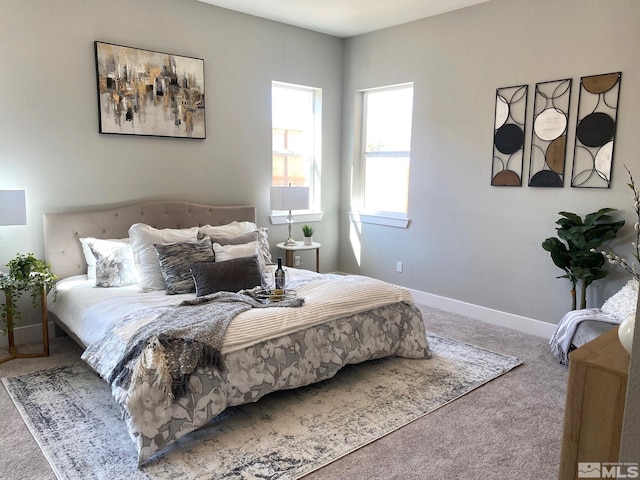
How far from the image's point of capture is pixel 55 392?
9.59 feet

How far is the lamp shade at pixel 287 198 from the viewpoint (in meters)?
4.73

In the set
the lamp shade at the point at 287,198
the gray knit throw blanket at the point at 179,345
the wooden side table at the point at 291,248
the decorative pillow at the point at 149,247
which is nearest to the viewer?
the gray knit throw blanket at the point at 179,345

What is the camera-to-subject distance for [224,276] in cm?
331

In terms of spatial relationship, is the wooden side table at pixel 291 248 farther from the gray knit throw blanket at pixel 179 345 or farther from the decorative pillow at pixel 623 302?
the decorative pillow at pixel 623 302

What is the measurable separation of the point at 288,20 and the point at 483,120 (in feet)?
7.26

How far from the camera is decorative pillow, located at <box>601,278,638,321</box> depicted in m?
3.19

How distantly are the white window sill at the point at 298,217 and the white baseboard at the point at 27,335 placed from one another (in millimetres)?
2321

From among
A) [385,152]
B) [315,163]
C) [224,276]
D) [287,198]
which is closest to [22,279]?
[224,276]

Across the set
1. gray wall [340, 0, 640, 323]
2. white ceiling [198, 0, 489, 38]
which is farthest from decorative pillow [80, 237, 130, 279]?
gray wall [340, 0, 640, 323]

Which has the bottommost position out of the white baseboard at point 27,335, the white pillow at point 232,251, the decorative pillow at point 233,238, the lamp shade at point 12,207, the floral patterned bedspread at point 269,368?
the white baseboard at point 27,335

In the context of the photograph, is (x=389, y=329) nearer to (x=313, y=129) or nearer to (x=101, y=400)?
(x=101, y=400)

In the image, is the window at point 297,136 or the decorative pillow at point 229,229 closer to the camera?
the decorative pillow at point 229,229

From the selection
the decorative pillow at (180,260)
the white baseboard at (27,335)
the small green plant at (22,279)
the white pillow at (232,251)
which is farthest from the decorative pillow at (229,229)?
the white baseboard at (27,335)

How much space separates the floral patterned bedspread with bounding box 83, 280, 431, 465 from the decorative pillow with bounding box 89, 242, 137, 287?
0.89 m
